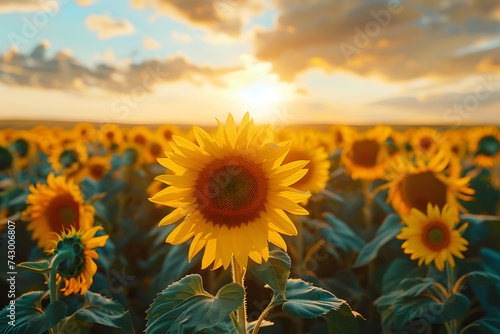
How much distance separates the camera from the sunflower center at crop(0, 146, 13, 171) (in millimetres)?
5285

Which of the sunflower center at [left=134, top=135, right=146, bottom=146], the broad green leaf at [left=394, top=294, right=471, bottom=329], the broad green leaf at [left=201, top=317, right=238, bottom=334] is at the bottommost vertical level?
the broad green leaf at [left=394, top=294, right=471, bottom=329]

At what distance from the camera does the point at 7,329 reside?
1811 millimetres

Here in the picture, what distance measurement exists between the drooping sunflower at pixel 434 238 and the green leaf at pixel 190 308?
1.59 metres

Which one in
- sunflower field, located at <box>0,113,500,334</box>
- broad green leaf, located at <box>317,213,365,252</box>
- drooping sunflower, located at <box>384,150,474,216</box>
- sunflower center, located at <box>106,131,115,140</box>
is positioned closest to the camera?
sunflower field, located at <box>0,113,500,334</box>

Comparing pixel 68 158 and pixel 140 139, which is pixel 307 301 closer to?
pixel 68 158

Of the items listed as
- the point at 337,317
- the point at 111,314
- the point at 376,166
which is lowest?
the point at 111,314

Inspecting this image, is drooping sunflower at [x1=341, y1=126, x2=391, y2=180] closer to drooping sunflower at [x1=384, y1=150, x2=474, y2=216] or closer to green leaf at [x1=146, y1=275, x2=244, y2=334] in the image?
drooping sunflower at [x1=384, y1=150, x2=474, y2=216]

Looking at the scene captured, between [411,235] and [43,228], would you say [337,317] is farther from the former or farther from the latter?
[43,228]

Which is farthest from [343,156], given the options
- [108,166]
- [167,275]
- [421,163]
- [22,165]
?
[22,165]

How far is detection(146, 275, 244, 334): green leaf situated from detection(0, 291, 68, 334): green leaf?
0.58 m

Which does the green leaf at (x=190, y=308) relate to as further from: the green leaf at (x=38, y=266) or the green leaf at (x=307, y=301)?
the green leaf at (x=38, y=266)

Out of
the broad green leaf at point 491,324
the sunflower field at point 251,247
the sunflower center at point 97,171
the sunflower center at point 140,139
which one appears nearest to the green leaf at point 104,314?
the sunflower field at point 251,247

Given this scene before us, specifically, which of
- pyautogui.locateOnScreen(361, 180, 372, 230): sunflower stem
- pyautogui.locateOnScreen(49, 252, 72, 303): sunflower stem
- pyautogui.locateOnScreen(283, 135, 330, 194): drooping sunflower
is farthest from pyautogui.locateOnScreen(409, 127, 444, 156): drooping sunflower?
pyautogui.locateOnScreen(49, 252, 72, 303): sunflower stem

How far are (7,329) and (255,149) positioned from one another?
1.45m
